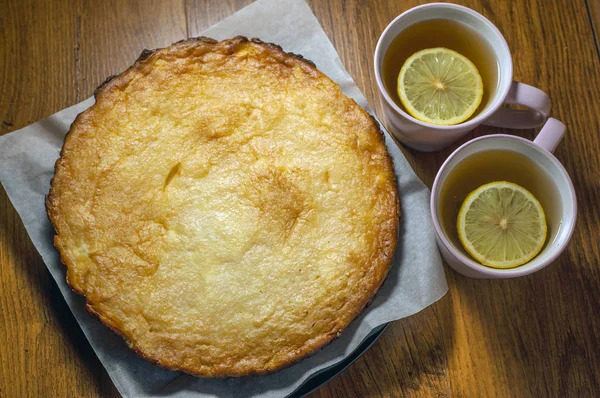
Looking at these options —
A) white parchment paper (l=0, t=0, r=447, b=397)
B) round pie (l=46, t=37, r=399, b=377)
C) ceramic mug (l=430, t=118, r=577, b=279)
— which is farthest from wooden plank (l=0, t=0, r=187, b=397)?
ceramic mug (l=430, t=118, r=577, b=279)

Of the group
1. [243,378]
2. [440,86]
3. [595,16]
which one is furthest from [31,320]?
[595,16]

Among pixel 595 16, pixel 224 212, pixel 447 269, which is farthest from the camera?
pixel 595 16

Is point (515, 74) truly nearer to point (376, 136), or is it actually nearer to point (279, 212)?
point (376, 136)

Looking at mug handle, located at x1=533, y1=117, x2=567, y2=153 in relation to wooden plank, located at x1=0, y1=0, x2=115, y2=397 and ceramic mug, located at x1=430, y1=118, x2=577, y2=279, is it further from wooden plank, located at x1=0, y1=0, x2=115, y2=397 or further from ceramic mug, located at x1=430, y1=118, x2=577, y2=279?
wooden plank, located at x1=0, y1=0, x2=115, y2=397

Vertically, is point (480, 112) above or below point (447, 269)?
above

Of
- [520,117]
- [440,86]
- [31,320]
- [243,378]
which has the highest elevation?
[440,86]

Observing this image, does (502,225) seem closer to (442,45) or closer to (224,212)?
(442,45)
